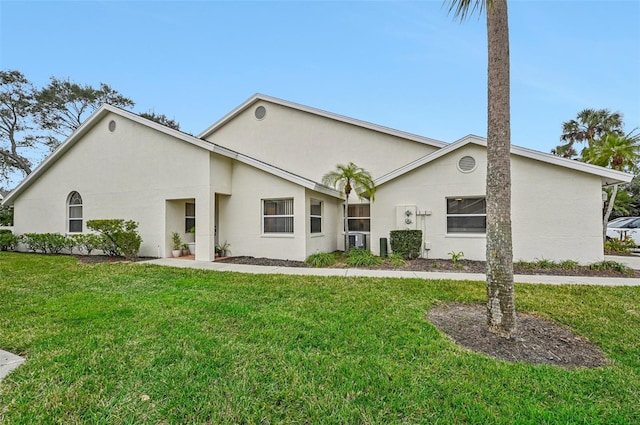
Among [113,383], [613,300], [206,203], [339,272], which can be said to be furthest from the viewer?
[206,203]

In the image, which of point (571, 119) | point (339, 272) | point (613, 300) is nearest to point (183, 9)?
point (339, 272)

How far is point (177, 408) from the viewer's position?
8.20 ft

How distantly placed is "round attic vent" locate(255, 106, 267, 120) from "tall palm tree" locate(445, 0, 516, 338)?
13.2m

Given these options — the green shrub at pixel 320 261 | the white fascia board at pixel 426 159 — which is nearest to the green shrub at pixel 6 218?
the green shrub at pixel 320 261

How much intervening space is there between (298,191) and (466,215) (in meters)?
6.49

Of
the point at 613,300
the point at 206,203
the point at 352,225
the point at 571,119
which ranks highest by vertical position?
the point at 571,119

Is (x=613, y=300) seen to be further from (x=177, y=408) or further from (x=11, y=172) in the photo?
(x=11, y=172)

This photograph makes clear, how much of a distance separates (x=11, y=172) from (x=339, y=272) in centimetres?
3264

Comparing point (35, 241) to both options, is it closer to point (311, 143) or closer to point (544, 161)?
point (311, 143)

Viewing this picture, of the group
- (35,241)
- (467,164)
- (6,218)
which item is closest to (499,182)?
(467,164)

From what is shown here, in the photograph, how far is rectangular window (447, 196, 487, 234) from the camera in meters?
10.9

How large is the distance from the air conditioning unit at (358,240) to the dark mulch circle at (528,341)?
8756mm

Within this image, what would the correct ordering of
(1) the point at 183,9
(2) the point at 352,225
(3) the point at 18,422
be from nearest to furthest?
(3) the point at 18,422 < (1) the point at 183,9 < (2) the point at 352,225

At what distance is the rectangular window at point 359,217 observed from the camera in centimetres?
1402
